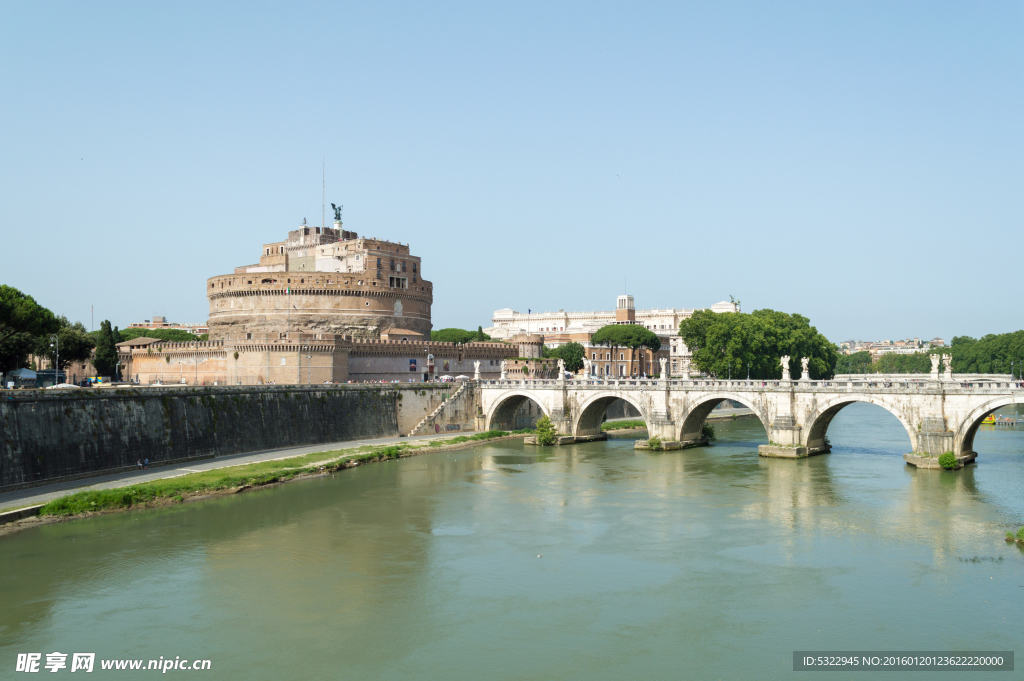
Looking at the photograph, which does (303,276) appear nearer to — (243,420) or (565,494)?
(243,420)

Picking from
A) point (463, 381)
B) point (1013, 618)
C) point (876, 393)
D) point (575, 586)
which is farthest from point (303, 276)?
point (1013, 618)

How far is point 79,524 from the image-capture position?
82.3 ft

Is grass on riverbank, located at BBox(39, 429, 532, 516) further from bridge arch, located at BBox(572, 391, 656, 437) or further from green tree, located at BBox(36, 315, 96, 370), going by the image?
green tree, located at BBox(36, 315, 96, 370)

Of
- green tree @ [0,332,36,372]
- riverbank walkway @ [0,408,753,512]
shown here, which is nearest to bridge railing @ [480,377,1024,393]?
riverbank walkway @ [0,408,753,512]

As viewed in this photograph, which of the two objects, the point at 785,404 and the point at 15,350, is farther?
the point at 15,350

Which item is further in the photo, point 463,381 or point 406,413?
point 463,381

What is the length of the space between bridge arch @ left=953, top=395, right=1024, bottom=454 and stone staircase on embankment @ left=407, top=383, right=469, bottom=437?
27.8 meters

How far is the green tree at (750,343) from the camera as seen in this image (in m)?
64.4

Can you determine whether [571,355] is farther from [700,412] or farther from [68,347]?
[68,347]

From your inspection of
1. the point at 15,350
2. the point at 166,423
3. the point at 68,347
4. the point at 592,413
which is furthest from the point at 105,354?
the point at 592,413

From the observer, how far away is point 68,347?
5541 cm

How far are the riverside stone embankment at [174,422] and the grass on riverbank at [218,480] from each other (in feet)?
9.31

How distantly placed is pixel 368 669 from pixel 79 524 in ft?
46.5

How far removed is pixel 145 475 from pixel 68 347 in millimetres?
28898
